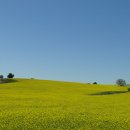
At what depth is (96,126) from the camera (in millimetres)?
25609

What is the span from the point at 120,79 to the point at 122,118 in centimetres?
16805

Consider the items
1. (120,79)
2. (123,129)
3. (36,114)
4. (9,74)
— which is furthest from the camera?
(120,79)

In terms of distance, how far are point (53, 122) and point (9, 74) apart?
12069 centimetres

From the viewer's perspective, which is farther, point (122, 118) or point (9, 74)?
point (9, 74)

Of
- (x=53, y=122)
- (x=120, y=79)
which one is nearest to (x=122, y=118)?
(x=53, y=122)

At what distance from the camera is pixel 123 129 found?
25.0 m

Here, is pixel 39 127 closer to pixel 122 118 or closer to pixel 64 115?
pixel 64 115

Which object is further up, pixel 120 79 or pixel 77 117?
pixel 120 79

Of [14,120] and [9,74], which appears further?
[9,74]

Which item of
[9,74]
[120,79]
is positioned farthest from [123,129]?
A: [120,79]

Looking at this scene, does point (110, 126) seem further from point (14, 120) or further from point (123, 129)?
point (14, 120)

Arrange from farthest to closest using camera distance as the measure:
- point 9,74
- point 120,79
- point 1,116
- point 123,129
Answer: point 120,79 → point 9,74 → point 1,116 → point 123,129

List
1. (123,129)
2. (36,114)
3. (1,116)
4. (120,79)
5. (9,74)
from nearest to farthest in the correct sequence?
(123,129) → (1,116) → (36,114) → (9,74) → (120,79)

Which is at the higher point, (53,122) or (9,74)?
(9,74)
